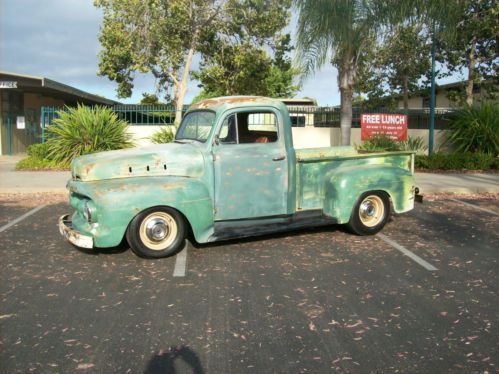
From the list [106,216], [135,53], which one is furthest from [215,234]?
[135,53]

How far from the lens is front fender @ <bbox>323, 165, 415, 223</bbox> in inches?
255

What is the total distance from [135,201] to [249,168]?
1475mm

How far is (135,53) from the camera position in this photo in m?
21.9

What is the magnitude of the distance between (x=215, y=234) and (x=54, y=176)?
336 inches

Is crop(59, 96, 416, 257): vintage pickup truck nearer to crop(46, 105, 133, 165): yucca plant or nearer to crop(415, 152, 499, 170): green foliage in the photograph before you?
crop(415, 152, 499, 170): green foliage

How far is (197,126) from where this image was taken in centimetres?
641

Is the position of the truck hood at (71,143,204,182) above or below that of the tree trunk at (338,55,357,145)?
below

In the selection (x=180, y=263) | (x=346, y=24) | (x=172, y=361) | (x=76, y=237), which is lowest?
(x=172, y=361)

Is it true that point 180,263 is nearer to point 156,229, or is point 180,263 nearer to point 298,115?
point 156,229

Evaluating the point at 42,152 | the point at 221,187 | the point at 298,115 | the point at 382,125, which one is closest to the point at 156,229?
the point at 221,187

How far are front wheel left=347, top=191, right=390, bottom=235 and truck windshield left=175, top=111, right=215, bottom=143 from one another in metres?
2.34

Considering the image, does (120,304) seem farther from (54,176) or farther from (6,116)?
(6,116)

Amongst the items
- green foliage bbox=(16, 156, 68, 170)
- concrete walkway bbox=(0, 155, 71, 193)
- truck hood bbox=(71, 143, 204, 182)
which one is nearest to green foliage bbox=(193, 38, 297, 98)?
green foliage bbox=(16, 156, 68, 170)

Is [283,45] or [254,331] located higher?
[283,45]
